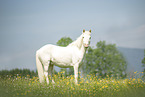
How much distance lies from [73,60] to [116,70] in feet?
37.6

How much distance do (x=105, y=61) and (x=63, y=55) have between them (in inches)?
463

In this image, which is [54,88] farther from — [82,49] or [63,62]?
[82,49]

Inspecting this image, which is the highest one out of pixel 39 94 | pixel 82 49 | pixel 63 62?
pixel 82 49

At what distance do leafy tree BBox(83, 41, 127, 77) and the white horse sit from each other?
10742mm

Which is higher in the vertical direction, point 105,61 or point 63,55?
point 63,55

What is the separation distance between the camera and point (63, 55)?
8.99 metres

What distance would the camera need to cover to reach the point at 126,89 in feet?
27.5

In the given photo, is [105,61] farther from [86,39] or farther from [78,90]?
[78,90]

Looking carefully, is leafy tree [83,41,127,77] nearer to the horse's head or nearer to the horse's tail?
the horse's tail

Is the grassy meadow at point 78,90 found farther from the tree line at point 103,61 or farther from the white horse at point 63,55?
the tree line at point 103,61

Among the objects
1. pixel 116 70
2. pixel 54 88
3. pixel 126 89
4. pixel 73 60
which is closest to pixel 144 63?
pixel 116 70

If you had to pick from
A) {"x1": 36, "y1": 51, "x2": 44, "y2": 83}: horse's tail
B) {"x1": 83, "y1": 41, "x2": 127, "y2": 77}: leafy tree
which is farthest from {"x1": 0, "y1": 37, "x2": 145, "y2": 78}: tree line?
{"x1": 36, "y1": 51, "x2": 44, "y2": 83}: horse's tail

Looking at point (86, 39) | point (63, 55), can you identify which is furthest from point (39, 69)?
point (86, 39)

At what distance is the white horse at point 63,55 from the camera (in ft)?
28.8
